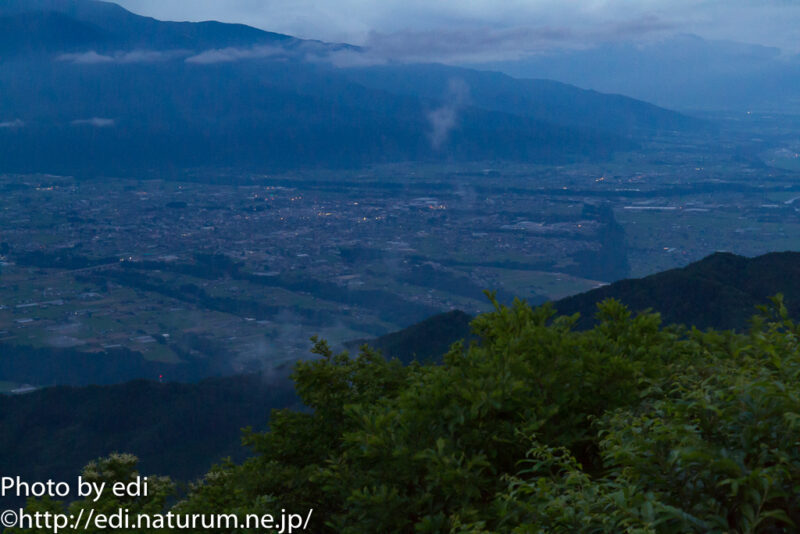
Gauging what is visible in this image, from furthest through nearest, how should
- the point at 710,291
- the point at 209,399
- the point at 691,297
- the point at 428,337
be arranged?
the point at 428,337
the point at 209,399
the point at 710,291
the point at 691,297

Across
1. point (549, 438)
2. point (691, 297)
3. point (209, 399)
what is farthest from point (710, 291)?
point (549, 438)

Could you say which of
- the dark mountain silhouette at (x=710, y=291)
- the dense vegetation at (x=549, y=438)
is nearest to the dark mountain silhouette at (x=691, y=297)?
the dark mountain silhouette at (x=710, y=291)

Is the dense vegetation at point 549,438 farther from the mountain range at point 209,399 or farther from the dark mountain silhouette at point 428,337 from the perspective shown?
the dark mountain silhouette at point 428,337

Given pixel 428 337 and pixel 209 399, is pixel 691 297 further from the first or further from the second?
pixel 209 399

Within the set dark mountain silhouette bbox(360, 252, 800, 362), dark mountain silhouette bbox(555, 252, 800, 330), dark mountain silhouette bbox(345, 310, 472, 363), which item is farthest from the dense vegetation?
dark mountain silhouette bbox(345, 310, 472, 363)

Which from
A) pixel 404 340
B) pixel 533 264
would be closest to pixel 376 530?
pixel 404 340

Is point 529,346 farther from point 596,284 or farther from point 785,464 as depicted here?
point 596,284
